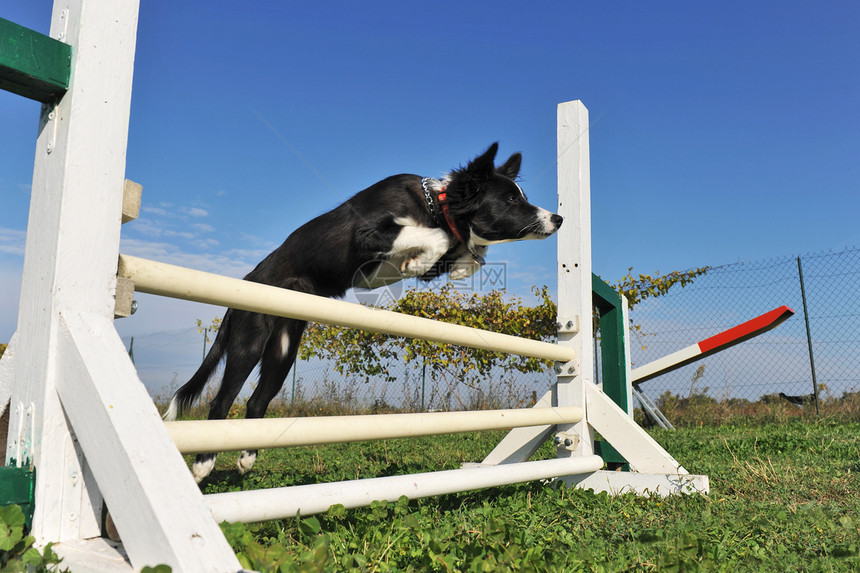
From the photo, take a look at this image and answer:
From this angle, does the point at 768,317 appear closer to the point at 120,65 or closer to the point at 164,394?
the point at 120,65

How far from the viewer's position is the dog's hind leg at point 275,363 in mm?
2736

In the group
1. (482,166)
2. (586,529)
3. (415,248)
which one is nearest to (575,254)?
(482,166)

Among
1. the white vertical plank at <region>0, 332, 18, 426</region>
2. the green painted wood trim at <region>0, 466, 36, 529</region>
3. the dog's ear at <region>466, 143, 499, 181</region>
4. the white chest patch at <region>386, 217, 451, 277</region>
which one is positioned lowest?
the green painted wood trim at <region>0, 466, 36, 529</region>

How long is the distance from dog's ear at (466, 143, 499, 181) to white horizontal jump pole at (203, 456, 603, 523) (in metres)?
1.48

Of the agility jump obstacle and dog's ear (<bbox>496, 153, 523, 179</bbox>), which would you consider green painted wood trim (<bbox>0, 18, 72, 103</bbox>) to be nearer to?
the agility jump obstacle

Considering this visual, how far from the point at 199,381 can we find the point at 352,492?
1.46 meters

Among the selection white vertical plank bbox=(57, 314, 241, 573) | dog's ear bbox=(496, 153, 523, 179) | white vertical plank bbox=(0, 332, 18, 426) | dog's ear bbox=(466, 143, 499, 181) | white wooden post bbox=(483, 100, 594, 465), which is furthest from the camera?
dog's ear bbox=(496, 153, 523, 179)

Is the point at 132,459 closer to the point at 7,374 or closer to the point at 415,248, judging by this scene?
the point at 7,374

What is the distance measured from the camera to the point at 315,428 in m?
1.50

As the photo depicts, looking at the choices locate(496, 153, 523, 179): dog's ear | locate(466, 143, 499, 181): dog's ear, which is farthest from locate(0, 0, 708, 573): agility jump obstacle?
locate(496, 153, 523, 179): dog's ear

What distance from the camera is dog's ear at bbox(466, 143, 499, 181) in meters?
2.87

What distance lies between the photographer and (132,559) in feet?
2.85

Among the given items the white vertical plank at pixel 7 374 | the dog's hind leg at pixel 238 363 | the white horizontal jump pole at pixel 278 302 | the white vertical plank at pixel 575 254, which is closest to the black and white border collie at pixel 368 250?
the dog's hind leg at pixel 238 363

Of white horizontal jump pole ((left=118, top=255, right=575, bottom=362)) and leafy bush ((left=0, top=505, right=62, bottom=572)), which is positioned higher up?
white horizontal jump pole ((left=118, top=255, right=575, bottom=362))
